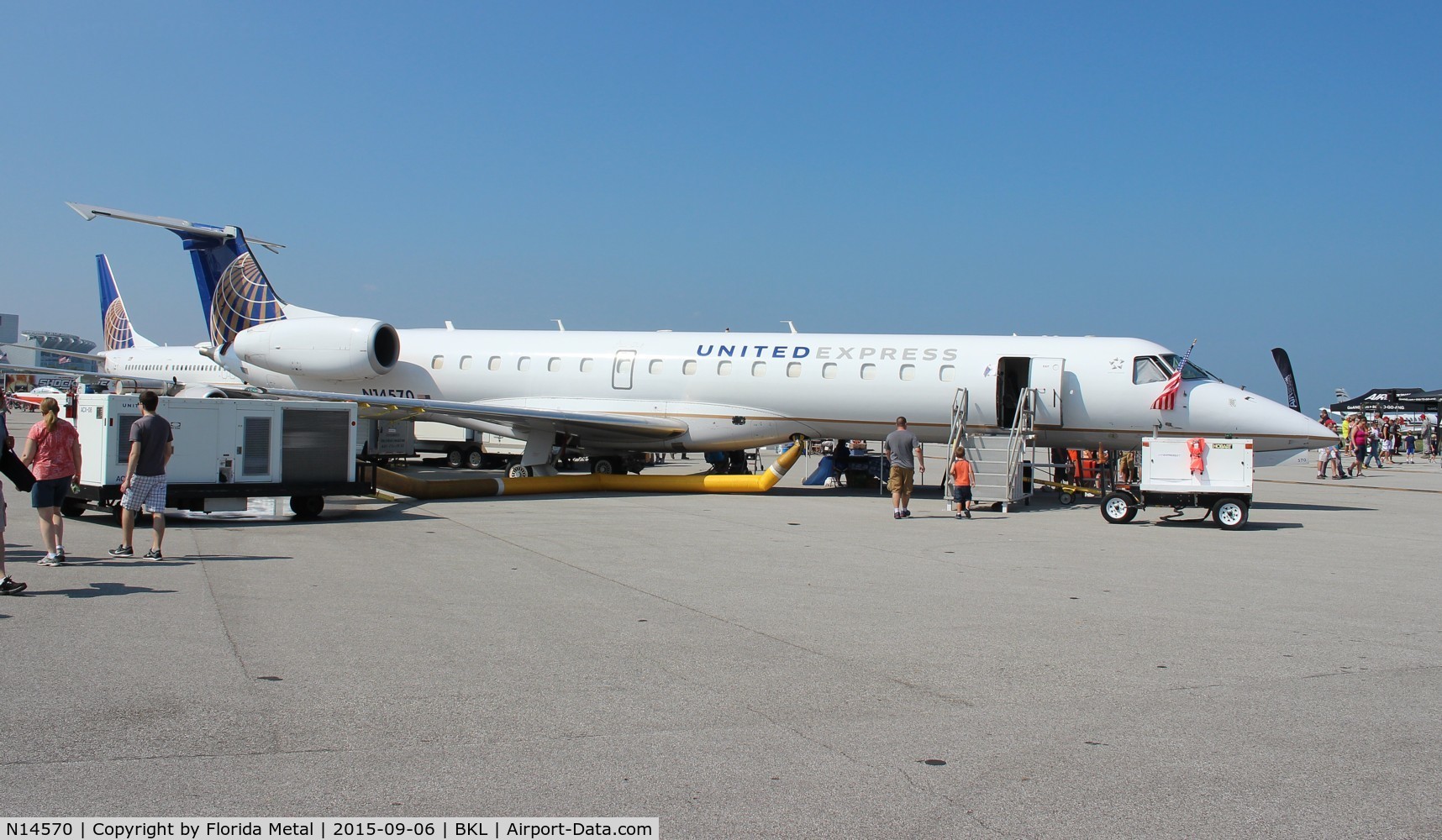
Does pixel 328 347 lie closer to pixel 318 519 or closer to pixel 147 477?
pixel 318 519

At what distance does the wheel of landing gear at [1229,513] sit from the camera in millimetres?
15164

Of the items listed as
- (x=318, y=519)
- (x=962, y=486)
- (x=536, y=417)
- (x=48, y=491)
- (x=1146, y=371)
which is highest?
(x=1146, y=371)

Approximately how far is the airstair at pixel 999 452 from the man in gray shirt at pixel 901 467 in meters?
1.78

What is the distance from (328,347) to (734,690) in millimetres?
19870

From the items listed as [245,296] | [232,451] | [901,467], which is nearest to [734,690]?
[232,451]

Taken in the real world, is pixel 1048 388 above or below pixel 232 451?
above

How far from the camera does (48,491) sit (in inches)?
375

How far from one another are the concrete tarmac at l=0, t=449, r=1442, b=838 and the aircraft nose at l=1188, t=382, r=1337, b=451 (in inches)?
280

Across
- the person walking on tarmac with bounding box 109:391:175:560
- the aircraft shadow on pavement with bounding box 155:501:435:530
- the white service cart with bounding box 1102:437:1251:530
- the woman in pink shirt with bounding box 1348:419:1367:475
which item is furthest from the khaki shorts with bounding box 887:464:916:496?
→ the woman in pink shirt with bounding box 1348:419:1367:475

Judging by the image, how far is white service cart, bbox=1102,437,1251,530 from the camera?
49.7ft

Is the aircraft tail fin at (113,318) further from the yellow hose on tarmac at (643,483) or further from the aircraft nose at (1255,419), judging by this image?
the aircraft nose at (1255,419)

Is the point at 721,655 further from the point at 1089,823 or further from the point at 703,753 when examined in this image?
the point at 1089,823

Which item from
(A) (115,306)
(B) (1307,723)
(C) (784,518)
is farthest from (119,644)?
(A) (115,306)

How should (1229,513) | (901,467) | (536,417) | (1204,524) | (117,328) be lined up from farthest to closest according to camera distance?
(117,328)
(536,417)
(901,467)
(1204,524)
(1229,513)
